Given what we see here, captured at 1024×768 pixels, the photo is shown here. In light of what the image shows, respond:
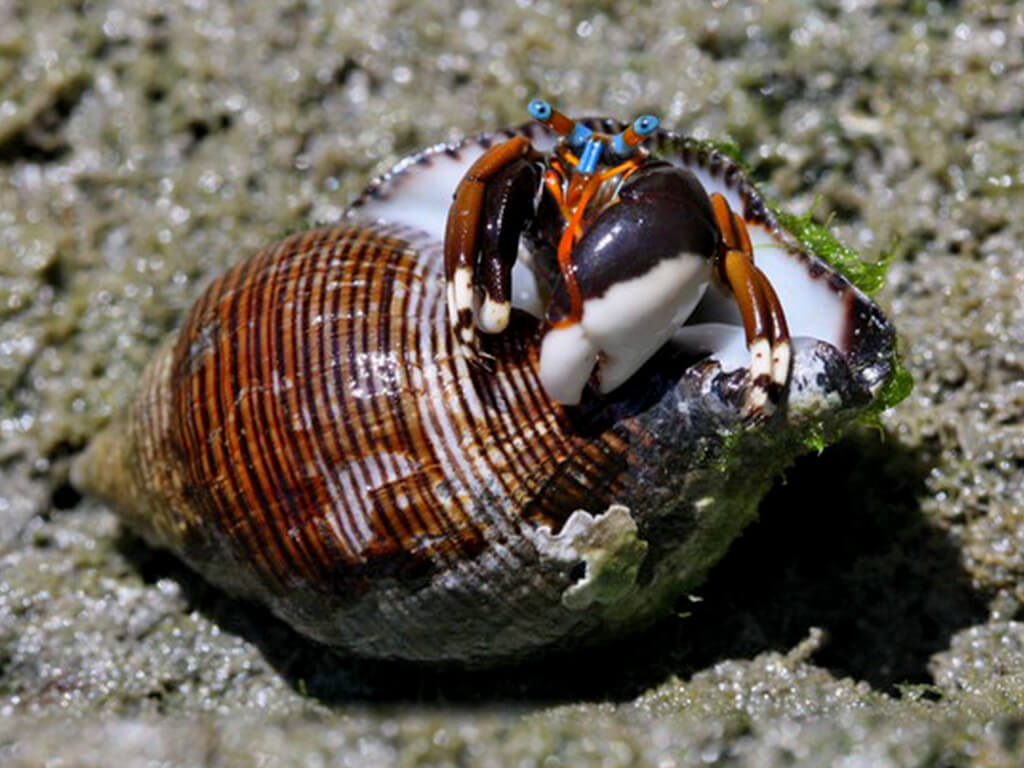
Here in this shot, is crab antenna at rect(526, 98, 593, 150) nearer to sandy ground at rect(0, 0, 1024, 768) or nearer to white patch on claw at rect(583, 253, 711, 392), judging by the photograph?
white patch on claw at rect(583, 253, 711, 392)

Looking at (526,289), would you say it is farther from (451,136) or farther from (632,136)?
(451,136)

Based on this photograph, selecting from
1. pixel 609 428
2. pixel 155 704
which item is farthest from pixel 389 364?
pixel 155 704

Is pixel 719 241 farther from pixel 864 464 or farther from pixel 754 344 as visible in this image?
pixel 864 464

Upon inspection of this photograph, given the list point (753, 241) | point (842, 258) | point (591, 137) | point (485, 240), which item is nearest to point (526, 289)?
point (485, 240)

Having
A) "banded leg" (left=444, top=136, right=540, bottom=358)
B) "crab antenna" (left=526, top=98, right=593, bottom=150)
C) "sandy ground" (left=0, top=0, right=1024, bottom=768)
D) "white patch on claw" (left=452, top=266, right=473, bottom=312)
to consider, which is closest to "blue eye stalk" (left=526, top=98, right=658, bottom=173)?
"crab antenna" (left=526, top=98, right=593, bottom=150)

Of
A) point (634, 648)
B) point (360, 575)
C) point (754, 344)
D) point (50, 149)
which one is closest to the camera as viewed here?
point (754, 344)

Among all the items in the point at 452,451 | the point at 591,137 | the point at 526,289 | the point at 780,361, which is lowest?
the point at 452,451

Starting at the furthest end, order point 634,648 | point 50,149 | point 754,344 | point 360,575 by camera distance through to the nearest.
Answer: point 50,149
point 634,648
point 360,575
point 754,344
